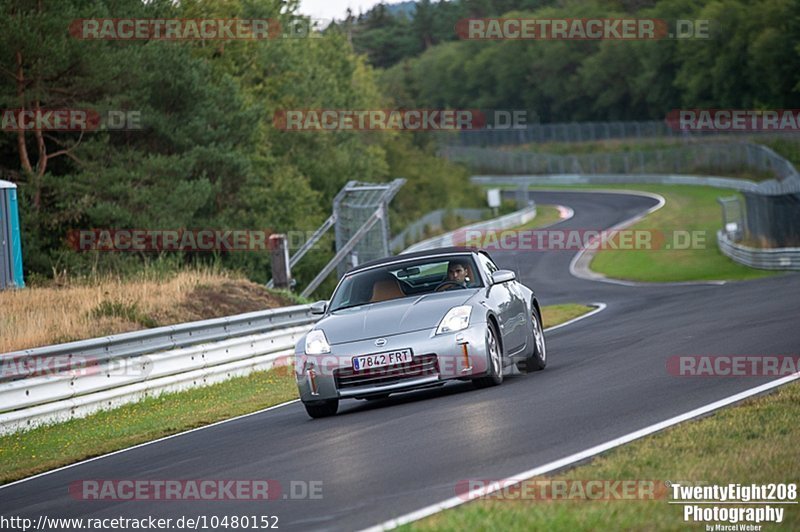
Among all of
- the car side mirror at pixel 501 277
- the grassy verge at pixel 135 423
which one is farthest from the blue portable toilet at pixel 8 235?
the car side mirror at pixel 501 277

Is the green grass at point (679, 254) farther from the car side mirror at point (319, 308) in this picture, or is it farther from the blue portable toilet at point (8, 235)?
the car side mirror at point (319, 308)

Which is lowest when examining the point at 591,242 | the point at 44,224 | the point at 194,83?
the point at 591,242

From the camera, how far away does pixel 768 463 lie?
725 centimetres

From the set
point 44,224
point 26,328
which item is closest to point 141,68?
point 44,224

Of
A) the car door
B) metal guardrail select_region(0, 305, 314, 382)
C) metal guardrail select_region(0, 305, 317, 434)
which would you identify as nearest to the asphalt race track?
the car door

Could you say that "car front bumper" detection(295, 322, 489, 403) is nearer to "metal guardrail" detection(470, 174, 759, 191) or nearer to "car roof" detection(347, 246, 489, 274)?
"car roof" detection(347, 246, 489, 274)

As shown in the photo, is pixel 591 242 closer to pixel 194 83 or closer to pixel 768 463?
pixel 194 83

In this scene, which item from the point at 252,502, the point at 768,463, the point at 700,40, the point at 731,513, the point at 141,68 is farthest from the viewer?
the point at 700,40

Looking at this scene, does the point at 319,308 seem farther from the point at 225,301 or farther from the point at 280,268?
the point at 280,268

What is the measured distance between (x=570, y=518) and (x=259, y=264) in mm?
39858

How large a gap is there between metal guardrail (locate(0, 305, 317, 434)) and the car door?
522 centimetres

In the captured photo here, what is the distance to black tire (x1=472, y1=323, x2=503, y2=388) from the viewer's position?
39.6ft

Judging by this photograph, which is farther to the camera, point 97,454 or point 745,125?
point 745,125

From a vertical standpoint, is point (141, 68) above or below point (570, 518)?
above
